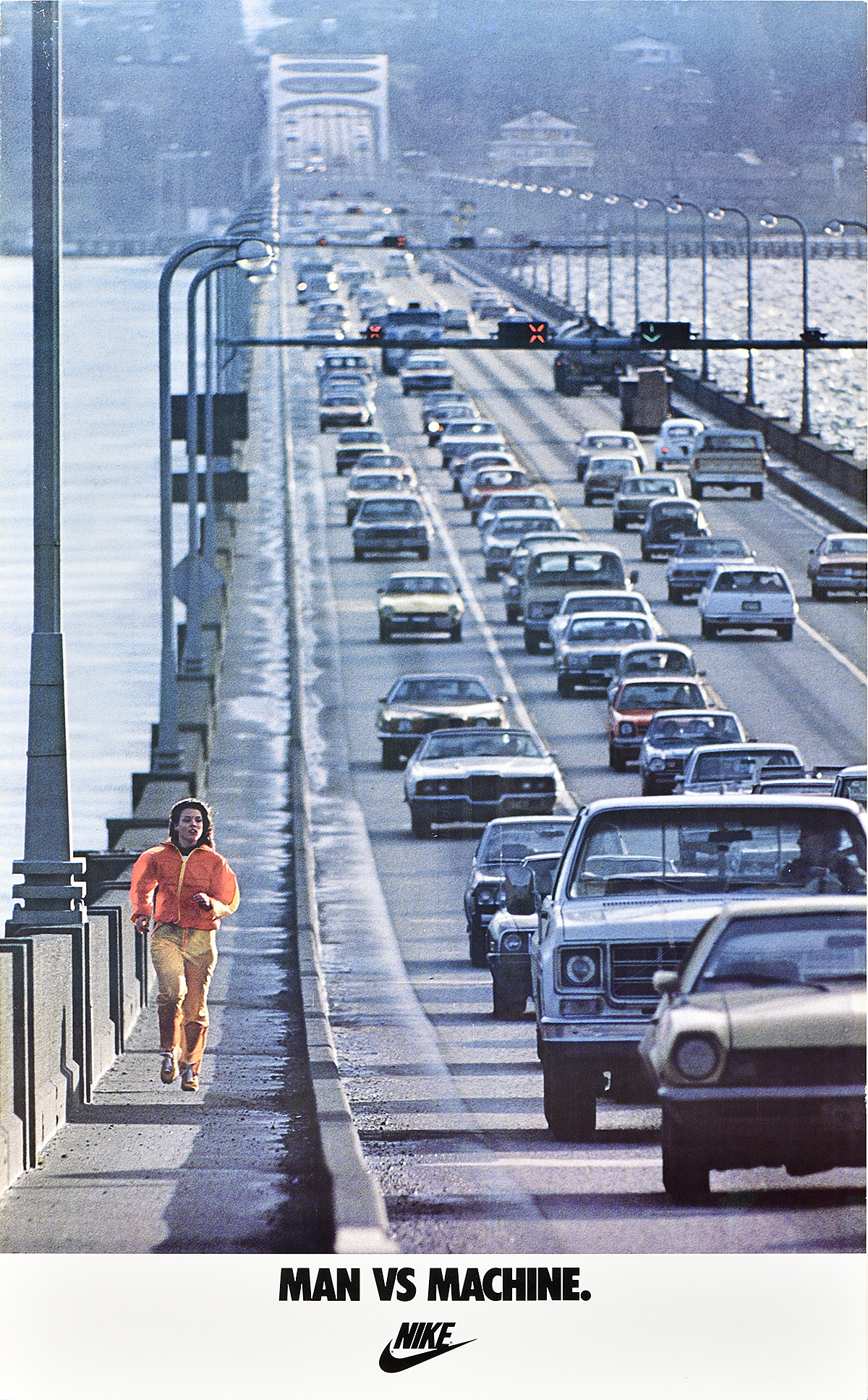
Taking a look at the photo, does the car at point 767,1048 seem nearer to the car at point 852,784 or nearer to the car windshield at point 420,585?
the car at point 852,784

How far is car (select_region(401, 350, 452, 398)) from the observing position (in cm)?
11016

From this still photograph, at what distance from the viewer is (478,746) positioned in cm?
3597

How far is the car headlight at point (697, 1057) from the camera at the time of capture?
9.42 meters

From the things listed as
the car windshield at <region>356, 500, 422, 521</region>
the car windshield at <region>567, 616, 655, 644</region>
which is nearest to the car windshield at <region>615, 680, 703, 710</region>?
the car windshield at <region>567, 616, 655, 644</region>

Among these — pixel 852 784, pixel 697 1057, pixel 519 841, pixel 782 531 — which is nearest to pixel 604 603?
pixel 782 531

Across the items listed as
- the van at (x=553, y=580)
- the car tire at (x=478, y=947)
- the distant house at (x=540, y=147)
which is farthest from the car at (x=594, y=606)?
the car tire at (x=478, y=947)

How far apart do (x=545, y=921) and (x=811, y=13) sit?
674 cm

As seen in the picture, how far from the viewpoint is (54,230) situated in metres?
16.1

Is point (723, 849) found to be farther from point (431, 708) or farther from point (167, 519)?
point (431, 708)

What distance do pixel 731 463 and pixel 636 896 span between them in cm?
6742

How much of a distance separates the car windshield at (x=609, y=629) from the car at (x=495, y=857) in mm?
22782

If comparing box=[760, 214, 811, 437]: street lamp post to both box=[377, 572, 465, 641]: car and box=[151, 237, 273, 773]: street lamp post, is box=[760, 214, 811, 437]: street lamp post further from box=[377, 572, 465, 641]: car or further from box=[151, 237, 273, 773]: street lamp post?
box=[151, 237, 273, 773]: street lamp post

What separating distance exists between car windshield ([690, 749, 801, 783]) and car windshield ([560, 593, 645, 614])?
60.9 ft
